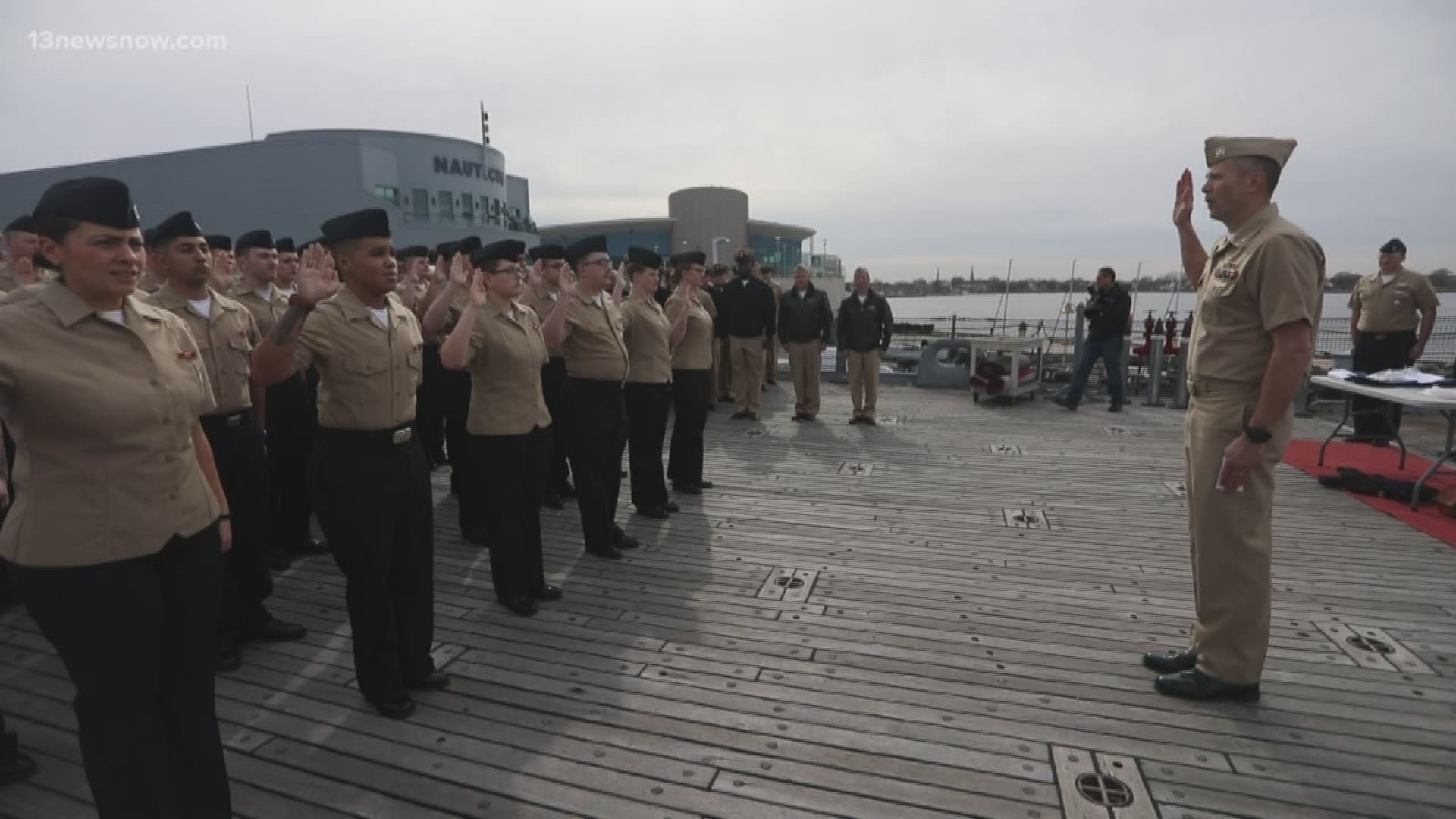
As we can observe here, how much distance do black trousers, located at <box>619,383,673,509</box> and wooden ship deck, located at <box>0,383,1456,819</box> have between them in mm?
264

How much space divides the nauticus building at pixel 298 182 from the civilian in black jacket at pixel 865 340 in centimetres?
2374

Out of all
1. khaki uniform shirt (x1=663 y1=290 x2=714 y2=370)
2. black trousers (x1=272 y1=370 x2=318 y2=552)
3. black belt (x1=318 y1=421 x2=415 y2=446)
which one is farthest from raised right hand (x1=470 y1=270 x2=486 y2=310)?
khaki uniform shirt (x1=663 y1=290 x2=714 y2=370)

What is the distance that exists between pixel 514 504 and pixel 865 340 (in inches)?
246

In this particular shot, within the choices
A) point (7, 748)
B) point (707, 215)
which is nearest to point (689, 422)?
point (7, 748)

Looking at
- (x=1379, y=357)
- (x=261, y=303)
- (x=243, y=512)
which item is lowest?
(x=243, y=512)

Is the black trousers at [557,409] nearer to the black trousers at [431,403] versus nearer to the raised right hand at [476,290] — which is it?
the black trousers at [431,403]

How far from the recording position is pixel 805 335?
9.52 m

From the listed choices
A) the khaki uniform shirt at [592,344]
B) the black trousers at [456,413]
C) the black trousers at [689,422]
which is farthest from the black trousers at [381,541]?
the black trousers at [689,422]

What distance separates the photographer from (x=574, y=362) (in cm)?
460

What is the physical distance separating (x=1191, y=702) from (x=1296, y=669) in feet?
2.14

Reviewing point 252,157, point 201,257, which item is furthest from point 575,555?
point 252,157

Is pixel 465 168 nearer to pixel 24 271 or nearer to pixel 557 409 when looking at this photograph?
pixel 557 409

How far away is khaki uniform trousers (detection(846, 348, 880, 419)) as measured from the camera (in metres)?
9.33

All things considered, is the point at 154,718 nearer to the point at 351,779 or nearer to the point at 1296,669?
the point at 351,779
